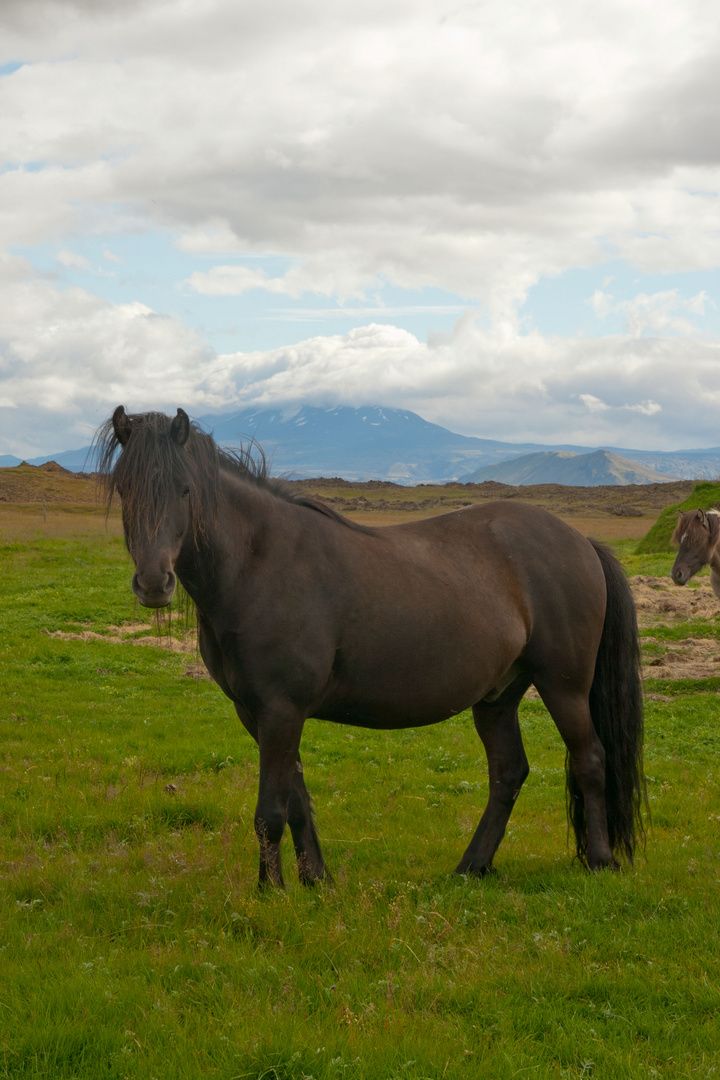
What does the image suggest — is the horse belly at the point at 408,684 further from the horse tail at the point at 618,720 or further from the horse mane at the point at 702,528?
the horse mane at the point at 702,528

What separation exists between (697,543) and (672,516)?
1811 cm

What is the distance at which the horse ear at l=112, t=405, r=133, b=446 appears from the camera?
16.0 ft

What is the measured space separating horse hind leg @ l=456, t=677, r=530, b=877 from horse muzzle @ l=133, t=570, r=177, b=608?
3185 millimetres

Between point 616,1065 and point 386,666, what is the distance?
103 inches

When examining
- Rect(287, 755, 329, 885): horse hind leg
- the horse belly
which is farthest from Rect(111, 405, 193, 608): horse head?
Rect(287, 755, 329, 885): horse hind leg

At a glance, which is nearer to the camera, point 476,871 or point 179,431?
point 179,431

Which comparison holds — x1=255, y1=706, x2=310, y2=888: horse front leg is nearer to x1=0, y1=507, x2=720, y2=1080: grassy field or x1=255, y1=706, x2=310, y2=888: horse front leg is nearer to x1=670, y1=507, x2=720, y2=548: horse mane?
x1=0, y1=507, x2=720, y2=1080: grassy field

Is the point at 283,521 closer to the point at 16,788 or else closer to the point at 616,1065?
the point at 616,1065

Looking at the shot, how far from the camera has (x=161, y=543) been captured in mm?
4582

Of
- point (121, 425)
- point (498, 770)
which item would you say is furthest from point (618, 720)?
point (121, 425)

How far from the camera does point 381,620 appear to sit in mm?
5387

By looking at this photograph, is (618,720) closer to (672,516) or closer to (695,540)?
(695,540)

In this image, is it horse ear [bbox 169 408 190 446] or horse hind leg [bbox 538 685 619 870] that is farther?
horse hind leg [bbox 538 685 619 870]

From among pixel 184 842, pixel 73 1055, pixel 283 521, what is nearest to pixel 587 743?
pixel 283 521
